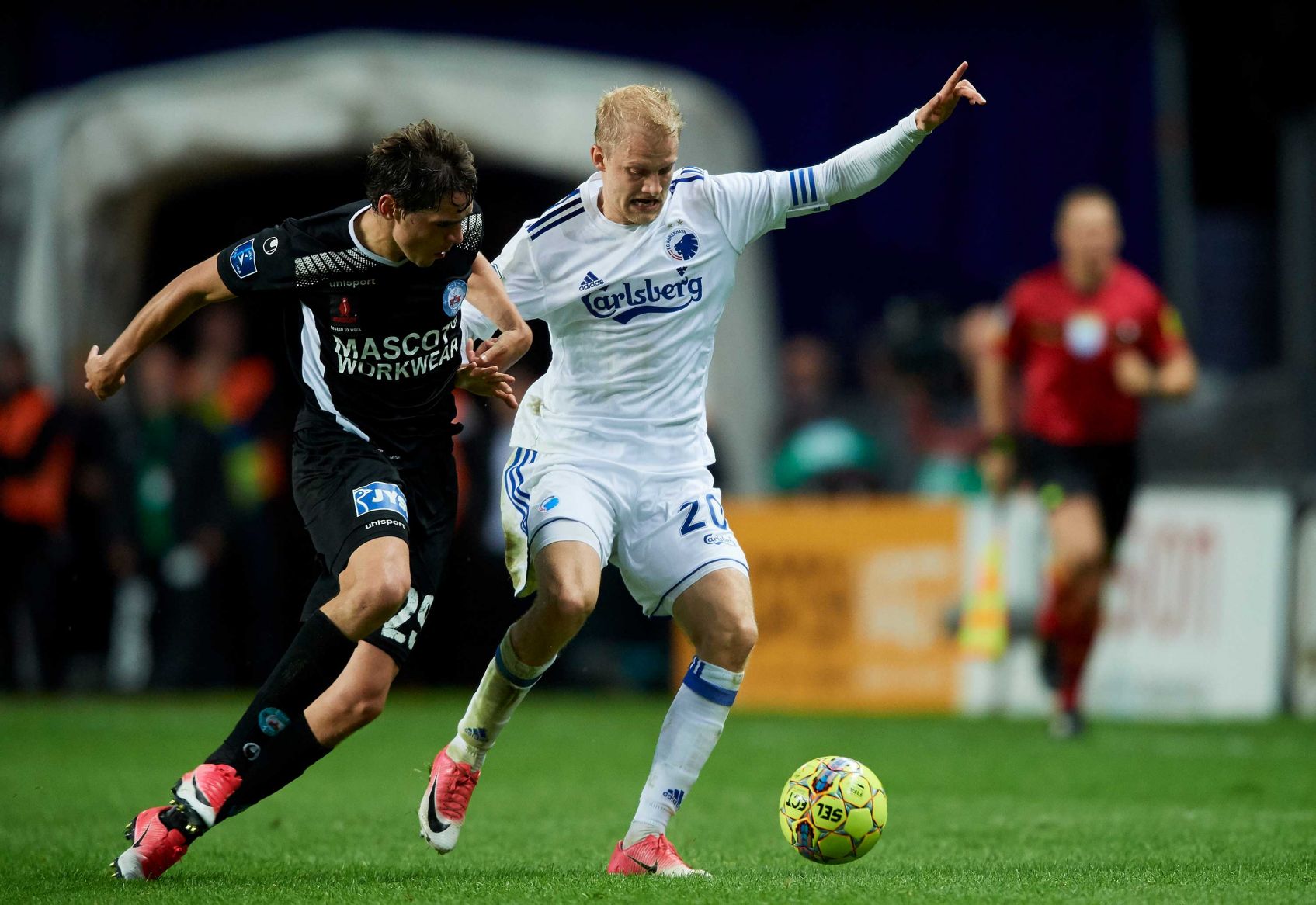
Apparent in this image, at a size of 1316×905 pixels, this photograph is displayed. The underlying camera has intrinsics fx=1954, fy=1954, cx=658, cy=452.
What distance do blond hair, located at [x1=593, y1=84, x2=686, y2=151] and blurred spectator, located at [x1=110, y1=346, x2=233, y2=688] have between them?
8.89 meters

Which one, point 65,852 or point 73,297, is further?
point 73,297

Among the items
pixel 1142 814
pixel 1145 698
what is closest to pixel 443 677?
pixel 1145 698

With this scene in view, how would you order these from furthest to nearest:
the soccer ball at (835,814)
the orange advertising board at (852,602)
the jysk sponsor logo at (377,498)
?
the orange advertising board at (852,602) < the jysk sponsor logo at (377,498) < the soccer ball at (835,814)

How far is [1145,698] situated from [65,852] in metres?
8.01

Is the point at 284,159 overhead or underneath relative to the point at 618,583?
overhead

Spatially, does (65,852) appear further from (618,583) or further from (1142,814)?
(618,583)

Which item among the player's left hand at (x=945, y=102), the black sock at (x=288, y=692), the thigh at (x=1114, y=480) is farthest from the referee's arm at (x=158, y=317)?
the thigh at (x=1114, y=480)

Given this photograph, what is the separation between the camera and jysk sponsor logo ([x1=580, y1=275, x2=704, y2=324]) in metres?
6.38

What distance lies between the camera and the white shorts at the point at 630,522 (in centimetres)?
625

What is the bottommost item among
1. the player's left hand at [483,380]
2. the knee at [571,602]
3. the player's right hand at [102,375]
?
the knee at [571,602]

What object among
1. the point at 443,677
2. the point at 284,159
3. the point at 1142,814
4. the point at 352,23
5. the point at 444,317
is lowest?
the point at 443,677

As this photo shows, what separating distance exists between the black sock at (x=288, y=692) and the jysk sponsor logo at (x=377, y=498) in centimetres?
35

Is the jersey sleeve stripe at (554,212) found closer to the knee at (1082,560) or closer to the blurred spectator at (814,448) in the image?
the knee at (1082,560)

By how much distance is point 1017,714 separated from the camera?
1284cm
